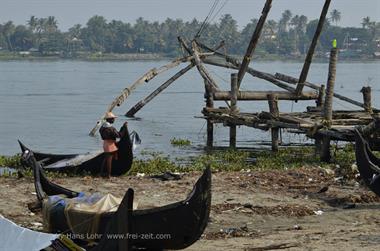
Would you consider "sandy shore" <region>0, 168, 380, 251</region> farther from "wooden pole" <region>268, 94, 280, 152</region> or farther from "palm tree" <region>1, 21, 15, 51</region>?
"palm tree" <region>1, 21, 15, 51</region>

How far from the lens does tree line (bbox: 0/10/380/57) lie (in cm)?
15112

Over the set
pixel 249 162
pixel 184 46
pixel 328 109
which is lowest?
pixel 249 162

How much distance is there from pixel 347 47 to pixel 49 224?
149 metres

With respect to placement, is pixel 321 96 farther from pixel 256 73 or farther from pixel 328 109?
pixel 328 109

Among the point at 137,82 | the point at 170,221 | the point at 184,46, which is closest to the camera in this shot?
the point at 170,221

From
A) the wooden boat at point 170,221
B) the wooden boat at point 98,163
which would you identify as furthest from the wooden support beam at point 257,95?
the wooden boat at point 170,221

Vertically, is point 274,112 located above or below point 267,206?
above

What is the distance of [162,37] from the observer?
160375 mm

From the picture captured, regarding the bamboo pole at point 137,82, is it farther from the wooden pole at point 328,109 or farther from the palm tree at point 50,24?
the palm tree at point 50,24

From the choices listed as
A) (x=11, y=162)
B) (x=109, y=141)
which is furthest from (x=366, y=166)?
(x=11, y=162)

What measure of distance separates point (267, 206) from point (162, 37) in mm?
148407

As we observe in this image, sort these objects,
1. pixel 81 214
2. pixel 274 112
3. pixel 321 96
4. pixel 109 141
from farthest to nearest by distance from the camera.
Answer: pixel 321 96 → pixel 274 112 → pixel 109 141 → pixel 81 214

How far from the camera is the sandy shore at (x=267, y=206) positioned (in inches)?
426

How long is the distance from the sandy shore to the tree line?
423 ft
